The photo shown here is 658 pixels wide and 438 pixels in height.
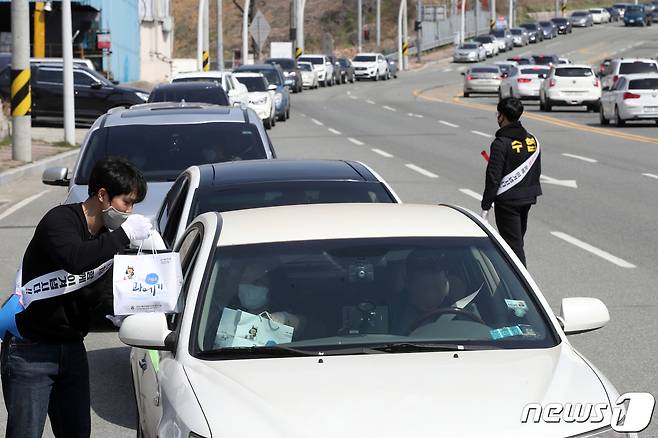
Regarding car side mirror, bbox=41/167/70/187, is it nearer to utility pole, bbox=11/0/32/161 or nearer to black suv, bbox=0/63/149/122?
utility pole, bbox=11/0/32/161

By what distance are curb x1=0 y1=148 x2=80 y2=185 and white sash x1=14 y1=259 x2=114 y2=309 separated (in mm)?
18183

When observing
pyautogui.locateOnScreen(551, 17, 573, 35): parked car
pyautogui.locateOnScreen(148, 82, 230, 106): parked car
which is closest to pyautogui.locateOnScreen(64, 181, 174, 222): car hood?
pyautogui.locateOnScreen(148, 82, 230, 106): parked car

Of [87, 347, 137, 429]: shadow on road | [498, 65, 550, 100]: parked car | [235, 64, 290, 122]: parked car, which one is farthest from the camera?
[498, 65, 550, 100]: parked car

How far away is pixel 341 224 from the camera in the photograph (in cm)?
584

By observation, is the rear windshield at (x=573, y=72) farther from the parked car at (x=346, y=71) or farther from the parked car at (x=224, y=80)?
the parked car at (x=346, y=71)

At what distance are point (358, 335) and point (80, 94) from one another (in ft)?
105

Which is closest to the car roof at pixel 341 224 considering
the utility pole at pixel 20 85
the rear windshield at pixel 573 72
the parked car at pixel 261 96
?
the utility pole at pixel 20 85

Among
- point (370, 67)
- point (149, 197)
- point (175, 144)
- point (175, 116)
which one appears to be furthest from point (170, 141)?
point (370, 67)

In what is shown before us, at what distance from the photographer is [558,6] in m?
148

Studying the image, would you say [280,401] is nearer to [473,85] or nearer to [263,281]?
[263,281]

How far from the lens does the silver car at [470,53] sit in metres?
99.9

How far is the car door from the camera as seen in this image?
530 centimetres

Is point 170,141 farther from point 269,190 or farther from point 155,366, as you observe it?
point 155,366

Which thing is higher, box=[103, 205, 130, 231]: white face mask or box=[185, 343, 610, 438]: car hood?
box=[103, 205, 130, 231]: white face mask
